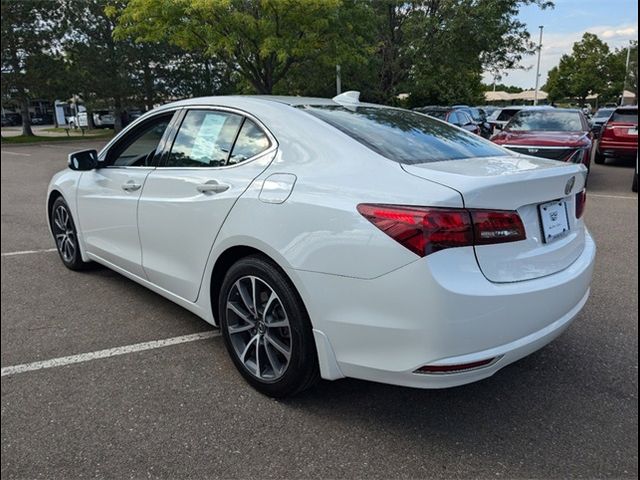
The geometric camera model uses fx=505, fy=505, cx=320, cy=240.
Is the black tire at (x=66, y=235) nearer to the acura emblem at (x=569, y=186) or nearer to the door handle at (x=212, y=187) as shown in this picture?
the door handle at (x=212, y=187)

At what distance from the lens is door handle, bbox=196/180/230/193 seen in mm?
2807

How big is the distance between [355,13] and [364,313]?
52.5 ft

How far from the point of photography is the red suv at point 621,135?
519 inches

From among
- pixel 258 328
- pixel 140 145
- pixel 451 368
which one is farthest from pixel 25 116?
pixel 451 368

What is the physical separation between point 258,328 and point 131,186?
157cm

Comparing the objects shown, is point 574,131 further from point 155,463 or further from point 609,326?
point 155,463

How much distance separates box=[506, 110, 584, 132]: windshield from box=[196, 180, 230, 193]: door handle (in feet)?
29.0

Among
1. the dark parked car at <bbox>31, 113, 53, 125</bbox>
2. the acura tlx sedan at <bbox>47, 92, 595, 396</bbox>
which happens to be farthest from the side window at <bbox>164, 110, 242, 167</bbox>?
the dark parked car at <bbox>31, 113, 53, 125</bbox>

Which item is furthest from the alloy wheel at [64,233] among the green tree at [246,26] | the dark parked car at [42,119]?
the dark parked car at [42,119]

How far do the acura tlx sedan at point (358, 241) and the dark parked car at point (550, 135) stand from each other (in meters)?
6.46

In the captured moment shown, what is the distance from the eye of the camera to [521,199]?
7.25ft

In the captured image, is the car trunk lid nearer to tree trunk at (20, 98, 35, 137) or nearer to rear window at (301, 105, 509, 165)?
rear window at (301, 105, 509, 165)

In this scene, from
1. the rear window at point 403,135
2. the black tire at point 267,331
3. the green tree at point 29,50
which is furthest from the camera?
the green tree at point 29,50

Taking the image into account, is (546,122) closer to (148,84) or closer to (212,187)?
(212,187)
